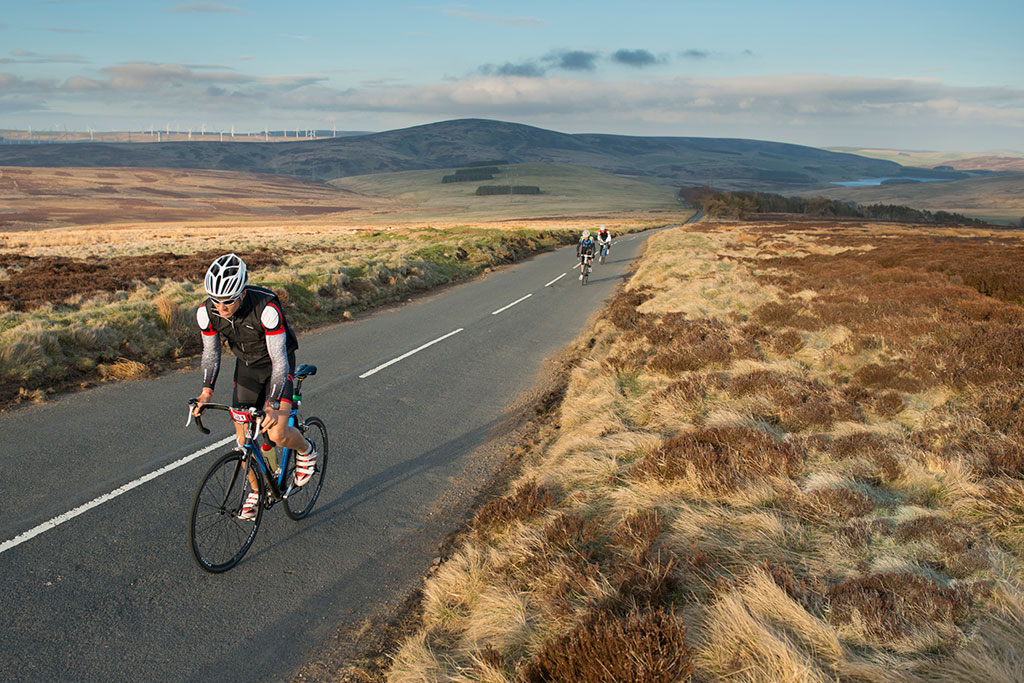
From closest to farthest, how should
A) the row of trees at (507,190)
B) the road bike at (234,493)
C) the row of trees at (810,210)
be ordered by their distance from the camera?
the road bike at (234,493) < the row of trees at (810,210) < the row of trees at (507,190)

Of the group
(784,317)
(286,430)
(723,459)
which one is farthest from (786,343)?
(286,430)

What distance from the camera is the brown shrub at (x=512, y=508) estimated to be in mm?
5578

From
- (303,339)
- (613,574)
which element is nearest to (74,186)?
(303,339)

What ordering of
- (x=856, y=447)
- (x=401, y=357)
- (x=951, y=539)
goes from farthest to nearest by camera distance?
(x=401, y=357)
(x=856, y=447)
(x=951, y=539)

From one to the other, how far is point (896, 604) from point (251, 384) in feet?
16.1

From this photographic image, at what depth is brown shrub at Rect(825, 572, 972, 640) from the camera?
143 inches

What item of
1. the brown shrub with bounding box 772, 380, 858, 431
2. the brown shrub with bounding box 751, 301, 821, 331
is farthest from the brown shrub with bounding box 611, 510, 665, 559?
the brown shrub with bounding box 751, 301, 821, 331

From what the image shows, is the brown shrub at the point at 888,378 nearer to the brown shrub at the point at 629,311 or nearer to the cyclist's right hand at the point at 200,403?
the brown shrub at the point at 629,311

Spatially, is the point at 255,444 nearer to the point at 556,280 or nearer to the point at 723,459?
the point at 723,459

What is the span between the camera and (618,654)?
3.38 meters

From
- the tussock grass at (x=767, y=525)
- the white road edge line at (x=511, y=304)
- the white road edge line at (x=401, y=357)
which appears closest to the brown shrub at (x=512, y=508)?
the tussock grass at (x=767, y=525)

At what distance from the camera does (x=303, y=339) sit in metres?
14.6

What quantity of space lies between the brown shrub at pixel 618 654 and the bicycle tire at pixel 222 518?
295 centimetres

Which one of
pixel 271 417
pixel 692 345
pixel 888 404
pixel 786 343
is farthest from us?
pixel 786 343
